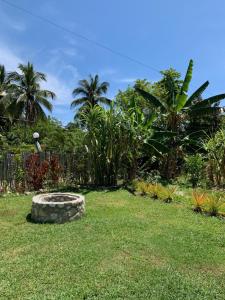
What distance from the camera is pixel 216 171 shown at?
47.9 ft

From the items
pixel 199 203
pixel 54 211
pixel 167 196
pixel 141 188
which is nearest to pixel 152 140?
pixel 141 188

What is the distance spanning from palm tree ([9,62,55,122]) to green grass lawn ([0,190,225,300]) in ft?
87.2

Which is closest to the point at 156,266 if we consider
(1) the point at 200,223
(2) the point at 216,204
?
(1) the point at 200,223

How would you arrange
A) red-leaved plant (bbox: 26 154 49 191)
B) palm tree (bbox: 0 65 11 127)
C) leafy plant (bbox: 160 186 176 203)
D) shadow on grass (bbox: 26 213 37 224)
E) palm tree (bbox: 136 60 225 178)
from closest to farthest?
shadow on grass (bbox: 26 213 37 224) → leafy plant (bbox: 160 186 176 203) → red-leaved plant (bbox: 26 154 49 191) → palm tree (bbox: 136 60 225 178) → palm tree (bbox: 0 65 11 127)

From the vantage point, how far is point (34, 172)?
12.4 meters

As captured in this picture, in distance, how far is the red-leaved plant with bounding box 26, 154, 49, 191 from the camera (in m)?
12.4

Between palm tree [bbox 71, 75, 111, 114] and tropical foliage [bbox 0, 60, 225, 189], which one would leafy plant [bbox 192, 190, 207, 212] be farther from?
palm tree [bbox 71, 75, 111, 114]

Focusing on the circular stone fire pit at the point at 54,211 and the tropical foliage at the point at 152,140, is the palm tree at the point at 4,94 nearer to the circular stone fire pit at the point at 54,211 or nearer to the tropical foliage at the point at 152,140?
the tropical foliage at the point at 152,140

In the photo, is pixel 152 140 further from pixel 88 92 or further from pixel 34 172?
pixel 88 92

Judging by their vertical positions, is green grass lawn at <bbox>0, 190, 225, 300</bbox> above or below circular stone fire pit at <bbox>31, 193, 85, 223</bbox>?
below

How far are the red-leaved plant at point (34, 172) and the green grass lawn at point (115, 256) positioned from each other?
326cm

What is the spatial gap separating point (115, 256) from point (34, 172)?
7.15 meters

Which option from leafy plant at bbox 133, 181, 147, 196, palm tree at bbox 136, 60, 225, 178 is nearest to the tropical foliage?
palm tree at bbox 136, 60, 225, 178

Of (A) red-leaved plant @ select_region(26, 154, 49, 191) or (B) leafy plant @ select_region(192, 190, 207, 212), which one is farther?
(A) red-leaved plant @ select_region(26, 154, 49, 191)
